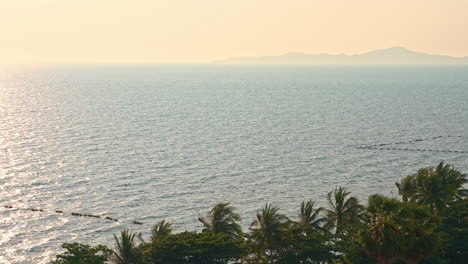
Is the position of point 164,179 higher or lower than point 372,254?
lower

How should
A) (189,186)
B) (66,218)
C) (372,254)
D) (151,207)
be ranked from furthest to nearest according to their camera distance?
(189,186) < (151,207) < (66,218) < (372,254)

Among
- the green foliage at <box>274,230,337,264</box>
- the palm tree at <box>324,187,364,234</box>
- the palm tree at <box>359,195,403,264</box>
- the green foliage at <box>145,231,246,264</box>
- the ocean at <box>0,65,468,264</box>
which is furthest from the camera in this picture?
the ocean at <box>0,65,468,264</box>

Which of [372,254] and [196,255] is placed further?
[196,255]

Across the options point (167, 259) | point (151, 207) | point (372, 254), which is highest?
point (372, 254)

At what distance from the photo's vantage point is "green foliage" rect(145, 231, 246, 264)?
60.8 meters

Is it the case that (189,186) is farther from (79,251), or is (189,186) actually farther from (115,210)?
(79,251)

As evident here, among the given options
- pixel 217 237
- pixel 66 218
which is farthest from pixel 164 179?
pixel 217 237

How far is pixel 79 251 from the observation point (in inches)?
2420

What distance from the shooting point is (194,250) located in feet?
199

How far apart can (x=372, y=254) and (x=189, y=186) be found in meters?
81.9

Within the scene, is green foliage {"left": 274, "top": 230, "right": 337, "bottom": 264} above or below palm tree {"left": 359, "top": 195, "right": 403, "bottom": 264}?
below

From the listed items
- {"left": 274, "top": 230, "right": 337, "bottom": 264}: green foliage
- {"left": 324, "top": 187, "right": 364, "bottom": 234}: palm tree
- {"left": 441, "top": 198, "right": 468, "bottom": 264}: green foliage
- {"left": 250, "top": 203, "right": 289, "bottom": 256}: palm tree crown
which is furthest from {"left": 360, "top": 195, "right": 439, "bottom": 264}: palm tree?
{"left": 324, "top": 187, "right": 364, "bottom": 234}: palm tree

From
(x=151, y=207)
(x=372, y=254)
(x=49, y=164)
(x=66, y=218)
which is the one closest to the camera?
(x=372, y=254)

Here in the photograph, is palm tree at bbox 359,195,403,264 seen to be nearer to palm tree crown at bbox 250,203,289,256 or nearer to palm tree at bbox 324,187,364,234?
palm tree crown at bbox 250,203,289,256
